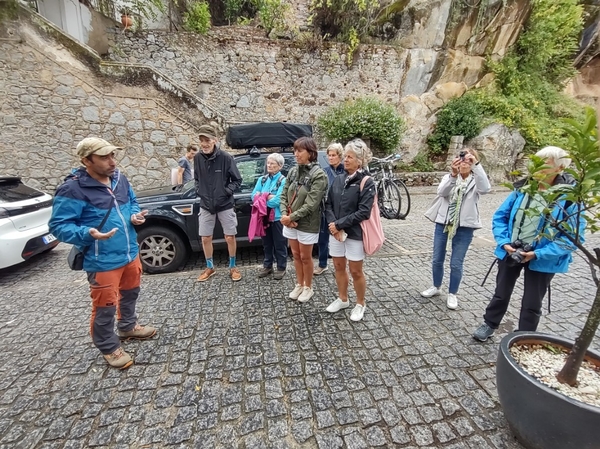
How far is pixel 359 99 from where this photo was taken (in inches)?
449

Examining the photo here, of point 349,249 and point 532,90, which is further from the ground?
point 532,90

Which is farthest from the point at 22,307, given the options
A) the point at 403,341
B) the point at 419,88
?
the point at 419,88

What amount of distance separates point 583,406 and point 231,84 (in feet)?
38.3

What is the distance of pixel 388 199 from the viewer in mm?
6980

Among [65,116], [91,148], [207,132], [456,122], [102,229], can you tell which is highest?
[456,122]

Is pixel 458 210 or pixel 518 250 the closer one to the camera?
pixel 518 250

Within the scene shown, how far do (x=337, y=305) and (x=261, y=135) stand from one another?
3.40 metres

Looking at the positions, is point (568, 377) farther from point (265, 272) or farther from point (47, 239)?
point (47, 239)

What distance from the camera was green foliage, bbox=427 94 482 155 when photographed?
37.1ft

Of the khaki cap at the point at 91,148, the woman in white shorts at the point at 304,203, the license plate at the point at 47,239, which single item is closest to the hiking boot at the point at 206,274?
the woman in white shorts at the point at 304,203

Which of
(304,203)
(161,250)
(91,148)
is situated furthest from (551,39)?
(91,148)

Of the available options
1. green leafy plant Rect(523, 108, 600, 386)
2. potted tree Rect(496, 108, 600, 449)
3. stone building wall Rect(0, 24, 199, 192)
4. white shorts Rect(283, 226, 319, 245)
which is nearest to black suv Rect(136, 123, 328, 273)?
white shorts Rect(283, 226, 319, 245)

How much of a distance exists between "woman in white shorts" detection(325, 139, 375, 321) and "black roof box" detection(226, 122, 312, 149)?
2678 millimetres

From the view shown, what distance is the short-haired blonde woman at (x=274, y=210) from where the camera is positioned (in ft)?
12.4
